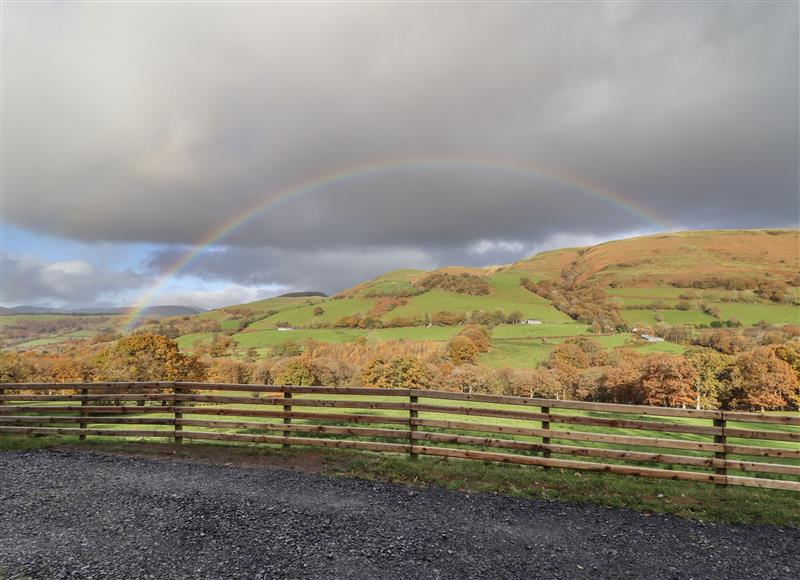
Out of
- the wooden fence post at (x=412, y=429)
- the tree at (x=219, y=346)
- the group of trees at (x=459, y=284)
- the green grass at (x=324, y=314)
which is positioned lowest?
the tree at (x=219, y=346)

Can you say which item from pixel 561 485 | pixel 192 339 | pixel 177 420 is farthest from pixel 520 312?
A: pixel 177 420

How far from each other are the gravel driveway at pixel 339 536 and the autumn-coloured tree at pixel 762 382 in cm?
7283

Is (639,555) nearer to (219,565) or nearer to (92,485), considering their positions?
(219,565)

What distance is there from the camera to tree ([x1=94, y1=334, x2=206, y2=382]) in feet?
137

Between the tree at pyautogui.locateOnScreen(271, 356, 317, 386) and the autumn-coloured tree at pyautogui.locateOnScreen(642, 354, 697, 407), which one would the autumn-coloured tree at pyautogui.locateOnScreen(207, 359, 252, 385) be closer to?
the tree at pyautogui.locateOnScreen(271, 356, 317, 386)

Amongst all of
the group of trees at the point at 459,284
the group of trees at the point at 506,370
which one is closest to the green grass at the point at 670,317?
the group of trees at the point at 506,370

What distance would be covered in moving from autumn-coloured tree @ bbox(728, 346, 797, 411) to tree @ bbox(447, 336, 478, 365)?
49863 mm

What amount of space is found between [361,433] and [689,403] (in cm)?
7392

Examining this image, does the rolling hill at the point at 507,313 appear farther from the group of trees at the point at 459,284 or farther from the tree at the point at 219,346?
the tree at the point at 219,346

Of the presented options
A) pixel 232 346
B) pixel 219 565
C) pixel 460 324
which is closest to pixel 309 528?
pixel 219 565

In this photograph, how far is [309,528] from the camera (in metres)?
6.41

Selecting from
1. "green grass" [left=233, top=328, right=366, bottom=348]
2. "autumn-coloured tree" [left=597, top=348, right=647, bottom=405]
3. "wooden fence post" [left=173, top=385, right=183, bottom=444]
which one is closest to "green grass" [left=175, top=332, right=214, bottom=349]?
"green grass" [left=233, top=328, right=366, bottom=348]

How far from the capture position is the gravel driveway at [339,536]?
5414mm

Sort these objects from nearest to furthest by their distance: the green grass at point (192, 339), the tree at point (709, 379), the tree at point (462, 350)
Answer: the tree at point (709, 379) → the tree at point (462, 350) → the green grass at point (192, 339)
